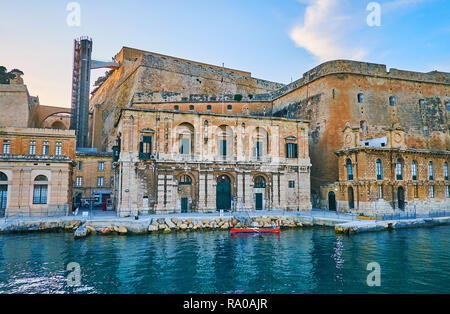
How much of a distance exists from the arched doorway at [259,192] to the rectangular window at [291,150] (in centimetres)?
452

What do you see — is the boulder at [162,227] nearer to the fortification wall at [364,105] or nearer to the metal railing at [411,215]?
the metal railing at [411,215]

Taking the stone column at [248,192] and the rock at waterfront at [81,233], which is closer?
the rock at waterfront at [81,233]

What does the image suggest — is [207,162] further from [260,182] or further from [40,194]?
[40,194]

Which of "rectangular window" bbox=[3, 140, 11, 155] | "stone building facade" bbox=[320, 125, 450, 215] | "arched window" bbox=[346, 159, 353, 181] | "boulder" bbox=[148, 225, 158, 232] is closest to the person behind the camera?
"boulder" bbox=[148, 225, 158, 232]

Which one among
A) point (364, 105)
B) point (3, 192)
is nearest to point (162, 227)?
point (3, 192)

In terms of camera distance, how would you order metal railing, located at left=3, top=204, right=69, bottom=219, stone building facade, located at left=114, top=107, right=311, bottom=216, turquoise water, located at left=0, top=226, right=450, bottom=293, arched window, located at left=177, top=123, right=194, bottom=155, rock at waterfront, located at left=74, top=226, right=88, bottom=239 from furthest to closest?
1. arched window, located at left=177, top=123, right=194, bottom=155
2. stone building facade, located at left=114, top=107, right=311, bottom=216
3. metal railing, located at left=3, top=204, right=69, bottom=219
4. rock at waterfront, located at left=74, top=226, right=88, bottom=239
5. turquoise water, located at left=0, top=226, right=450, bottom=293

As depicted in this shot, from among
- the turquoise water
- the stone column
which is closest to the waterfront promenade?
the turquoise water

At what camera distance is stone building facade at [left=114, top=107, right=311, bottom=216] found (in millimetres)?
31828

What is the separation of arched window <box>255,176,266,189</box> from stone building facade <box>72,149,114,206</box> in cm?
1989

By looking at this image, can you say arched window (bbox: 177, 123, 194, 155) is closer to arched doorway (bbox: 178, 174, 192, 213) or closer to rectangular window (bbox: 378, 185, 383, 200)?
arched doorway (bbox: 178, 174, 192, 213)

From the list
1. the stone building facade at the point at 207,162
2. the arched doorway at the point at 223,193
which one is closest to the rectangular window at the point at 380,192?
the stone building facade at the point at 207,162

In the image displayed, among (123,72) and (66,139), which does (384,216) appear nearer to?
(66,139)

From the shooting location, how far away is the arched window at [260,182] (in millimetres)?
35844

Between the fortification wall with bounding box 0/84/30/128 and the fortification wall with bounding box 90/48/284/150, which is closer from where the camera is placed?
the fortification wall with bounding box 0/84/30/128
